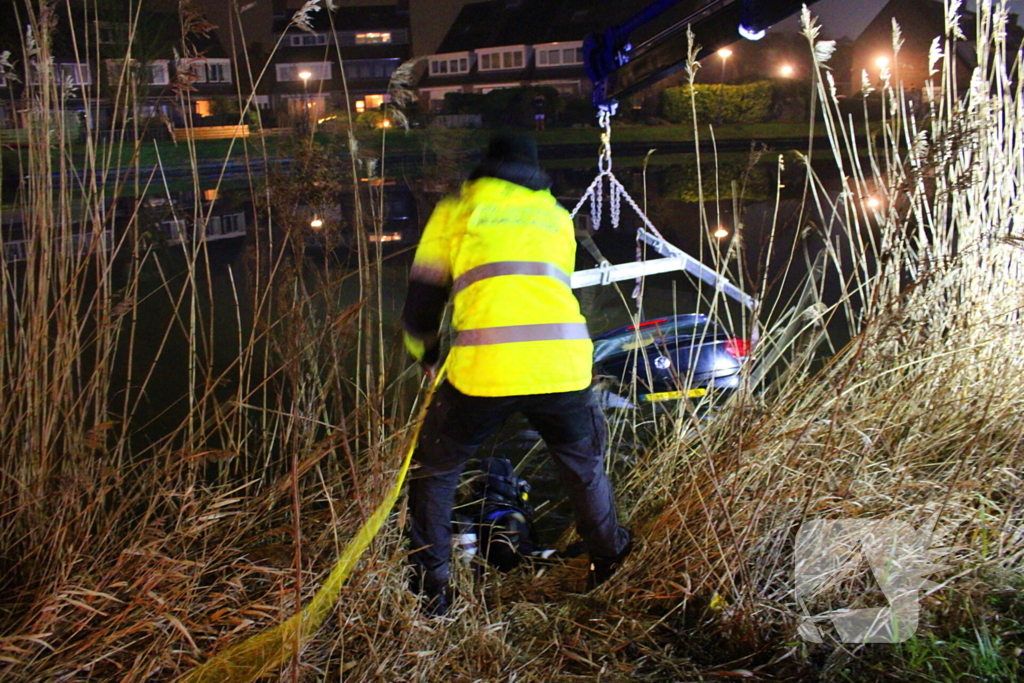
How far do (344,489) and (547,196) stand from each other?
112 cm

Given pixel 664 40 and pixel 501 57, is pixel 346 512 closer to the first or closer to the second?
pixel 664 40

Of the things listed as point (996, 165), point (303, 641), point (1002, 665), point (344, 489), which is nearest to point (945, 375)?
point (996, 165)

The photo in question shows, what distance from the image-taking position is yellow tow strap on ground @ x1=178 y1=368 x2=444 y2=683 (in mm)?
1872

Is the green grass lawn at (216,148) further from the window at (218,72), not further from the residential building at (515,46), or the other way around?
the residential building at (515,46)

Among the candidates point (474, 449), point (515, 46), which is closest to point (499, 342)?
point (474, 449)

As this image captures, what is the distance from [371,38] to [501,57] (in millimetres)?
894

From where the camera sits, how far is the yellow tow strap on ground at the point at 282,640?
1872mm

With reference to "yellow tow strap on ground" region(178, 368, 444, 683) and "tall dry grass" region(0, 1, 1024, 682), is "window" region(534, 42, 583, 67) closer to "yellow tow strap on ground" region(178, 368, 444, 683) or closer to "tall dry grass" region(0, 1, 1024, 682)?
"tall dry grass" region(0, 1, 1024, 682)

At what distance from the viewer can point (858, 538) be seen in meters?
2.38

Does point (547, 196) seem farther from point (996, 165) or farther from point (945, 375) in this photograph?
point (996, 165)

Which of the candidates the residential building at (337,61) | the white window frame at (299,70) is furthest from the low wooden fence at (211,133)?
the white window frame at (299,70)

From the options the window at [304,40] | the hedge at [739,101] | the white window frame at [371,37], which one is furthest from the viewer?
the hedge at [739,101]

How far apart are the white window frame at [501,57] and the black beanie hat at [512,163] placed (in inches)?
86.3

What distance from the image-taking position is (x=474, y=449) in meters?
2.46
